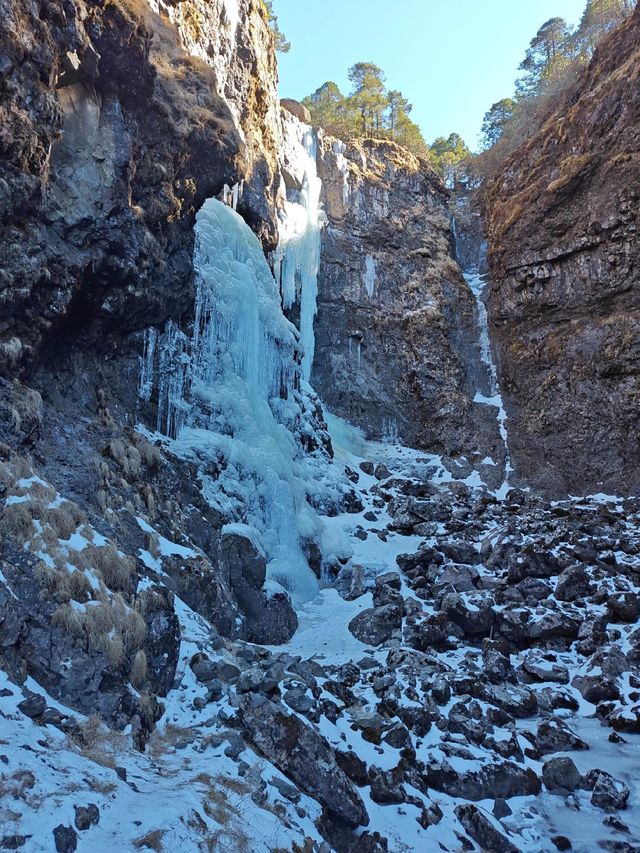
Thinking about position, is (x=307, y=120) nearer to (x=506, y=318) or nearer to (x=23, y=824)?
(x=506, y=318)

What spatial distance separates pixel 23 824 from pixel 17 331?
30.2ft

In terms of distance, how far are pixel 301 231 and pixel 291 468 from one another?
14012mm

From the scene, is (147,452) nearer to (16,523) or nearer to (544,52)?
(16,523)

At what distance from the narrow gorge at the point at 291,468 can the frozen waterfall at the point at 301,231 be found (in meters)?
0.18

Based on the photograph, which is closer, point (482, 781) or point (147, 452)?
point (482, 781)

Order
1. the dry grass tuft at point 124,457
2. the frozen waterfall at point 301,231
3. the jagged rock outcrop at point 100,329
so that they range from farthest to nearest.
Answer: the frozen waterfall at point 301,231 → the dry grass tuft at point 124,457 → the jagged rock outcrop at point 100,329

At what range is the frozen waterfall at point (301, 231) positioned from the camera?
2589 cm

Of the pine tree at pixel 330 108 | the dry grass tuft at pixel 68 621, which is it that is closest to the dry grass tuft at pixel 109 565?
the dry grass tuft at pixel 68 621

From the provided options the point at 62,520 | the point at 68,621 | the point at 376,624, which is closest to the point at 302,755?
the point at 68,621

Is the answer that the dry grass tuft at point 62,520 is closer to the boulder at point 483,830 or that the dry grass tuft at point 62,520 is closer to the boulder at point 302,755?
the boulder at point 302,755

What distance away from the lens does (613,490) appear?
20.9 metres

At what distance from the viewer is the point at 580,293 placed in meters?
23.9

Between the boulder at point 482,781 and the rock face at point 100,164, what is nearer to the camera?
the boulder at point 482,781

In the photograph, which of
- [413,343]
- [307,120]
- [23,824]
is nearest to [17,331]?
[23,824]
